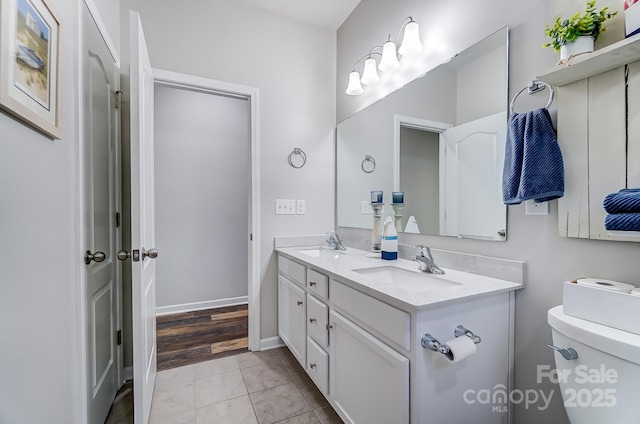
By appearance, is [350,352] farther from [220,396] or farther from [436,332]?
[220,396]

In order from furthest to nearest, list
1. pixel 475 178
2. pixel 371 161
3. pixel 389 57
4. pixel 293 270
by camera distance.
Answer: pixel 371 161 < pixel 293 270 < pixel 389 57 < pixel 475 178

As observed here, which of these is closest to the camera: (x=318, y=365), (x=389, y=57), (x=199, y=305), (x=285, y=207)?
(x=318, y=365)

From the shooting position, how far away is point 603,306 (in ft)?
2.60

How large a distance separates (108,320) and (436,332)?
168 cm

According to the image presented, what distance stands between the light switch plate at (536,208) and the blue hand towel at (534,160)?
0.11ft

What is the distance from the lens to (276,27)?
2.29 meters

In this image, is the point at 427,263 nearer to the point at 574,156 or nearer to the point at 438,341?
the point at 438,341

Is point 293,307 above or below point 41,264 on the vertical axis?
below

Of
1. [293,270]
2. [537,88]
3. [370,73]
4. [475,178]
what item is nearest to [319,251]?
[293,270]

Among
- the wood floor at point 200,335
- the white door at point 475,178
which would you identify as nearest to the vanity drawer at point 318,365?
the wood floor at point 200,335

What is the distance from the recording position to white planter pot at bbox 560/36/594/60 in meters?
0.91

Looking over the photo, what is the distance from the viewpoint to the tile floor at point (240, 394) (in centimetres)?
Result: 151

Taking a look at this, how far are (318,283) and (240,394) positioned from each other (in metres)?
0.85

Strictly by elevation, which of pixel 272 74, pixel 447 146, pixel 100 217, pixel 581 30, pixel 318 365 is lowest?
pixel 318 365
